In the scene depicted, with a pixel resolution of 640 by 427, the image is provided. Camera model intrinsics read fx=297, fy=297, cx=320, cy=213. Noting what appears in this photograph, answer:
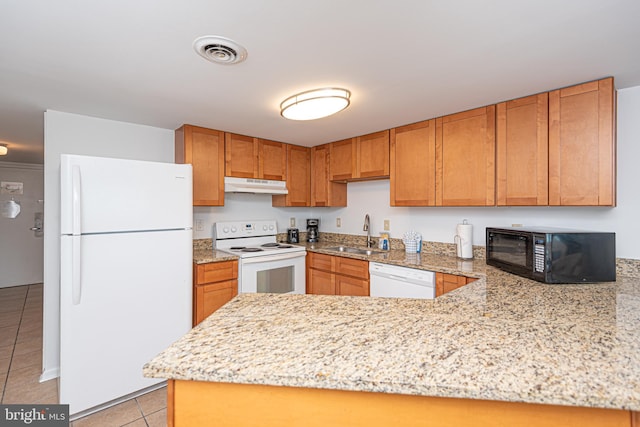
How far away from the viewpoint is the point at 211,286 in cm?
264

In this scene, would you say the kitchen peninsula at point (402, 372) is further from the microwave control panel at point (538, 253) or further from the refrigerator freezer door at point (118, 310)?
the refrigerator freezer door at point (118, 310)

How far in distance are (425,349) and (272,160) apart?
9.30 ft

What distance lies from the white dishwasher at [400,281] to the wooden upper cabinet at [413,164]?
25.0 inches

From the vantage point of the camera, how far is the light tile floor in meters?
1.89

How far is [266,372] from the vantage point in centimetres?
73

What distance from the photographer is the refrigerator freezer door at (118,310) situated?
1828 millimetres

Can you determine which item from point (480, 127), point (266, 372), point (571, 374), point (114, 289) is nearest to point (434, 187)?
point (480, 127)

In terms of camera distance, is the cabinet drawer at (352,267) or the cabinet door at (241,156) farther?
the cabinet door at (241,156)

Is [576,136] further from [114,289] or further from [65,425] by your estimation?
[65,425]

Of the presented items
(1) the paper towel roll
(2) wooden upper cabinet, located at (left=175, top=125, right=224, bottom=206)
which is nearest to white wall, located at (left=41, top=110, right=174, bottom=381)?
(2) wooden upper cabinet, located at (left=175, top=125, right=224, bottom=206)

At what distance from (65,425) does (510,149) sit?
11.3 ft

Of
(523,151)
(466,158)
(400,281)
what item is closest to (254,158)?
(400,281)

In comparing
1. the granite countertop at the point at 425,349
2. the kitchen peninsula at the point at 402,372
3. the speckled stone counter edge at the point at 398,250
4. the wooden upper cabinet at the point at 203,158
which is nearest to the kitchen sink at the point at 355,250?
the speckled stone counter edge at the point at 398,250

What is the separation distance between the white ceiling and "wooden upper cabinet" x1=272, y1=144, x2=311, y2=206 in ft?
4.01
